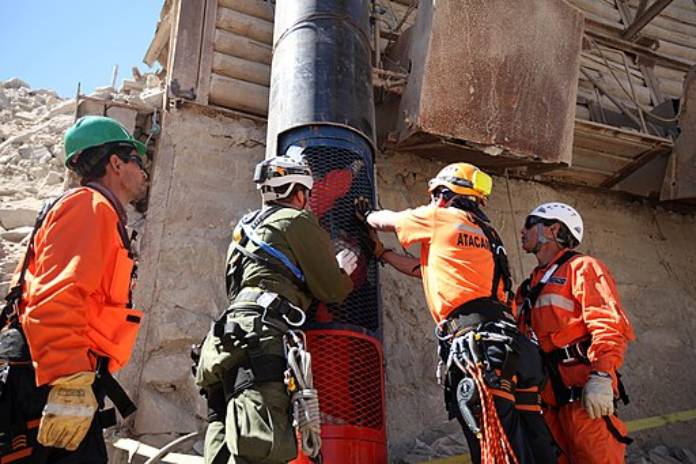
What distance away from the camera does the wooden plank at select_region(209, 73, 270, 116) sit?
19.9 ft

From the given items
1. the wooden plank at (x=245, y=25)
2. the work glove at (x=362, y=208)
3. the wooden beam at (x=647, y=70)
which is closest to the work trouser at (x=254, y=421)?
the work glove at (x=362, y=208)

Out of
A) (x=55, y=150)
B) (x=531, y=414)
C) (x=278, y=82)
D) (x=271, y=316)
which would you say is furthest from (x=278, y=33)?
(x=55, y=150)

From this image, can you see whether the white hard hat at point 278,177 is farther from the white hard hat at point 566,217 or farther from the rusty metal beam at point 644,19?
the rusty metal beam at point 644,19

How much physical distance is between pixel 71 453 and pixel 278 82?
9.42ft

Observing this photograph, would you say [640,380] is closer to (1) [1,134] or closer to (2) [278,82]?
(2) [278,82]

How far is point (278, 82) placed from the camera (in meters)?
4.78

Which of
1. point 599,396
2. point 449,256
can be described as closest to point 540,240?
point 449,256

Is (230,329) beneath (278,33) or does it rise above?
beneath

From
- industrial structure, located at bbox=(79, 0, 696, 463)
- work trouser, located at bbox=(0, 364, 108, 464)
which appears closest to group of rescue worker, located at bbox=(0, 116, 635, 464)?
work trouser, located at bbox=(0, 364, 108, 464)

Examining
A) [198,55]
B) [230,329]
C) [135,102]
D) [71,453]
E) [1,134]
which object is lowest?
[71,453]

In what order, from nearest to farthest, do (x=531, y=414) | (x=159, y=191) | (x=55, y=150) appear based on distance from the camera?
1. (x=531, y=414)
2. (x=159, y=191)
3. (x=55, y=150)

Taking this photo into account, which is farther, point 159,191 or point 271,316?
point 159,191

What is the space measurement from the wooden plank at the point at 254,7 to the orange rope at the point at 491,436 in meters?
4.49

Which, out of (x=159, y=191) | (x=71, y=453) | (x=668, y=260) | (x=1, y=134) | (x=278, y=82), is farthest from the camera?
(x=1, y=134)
